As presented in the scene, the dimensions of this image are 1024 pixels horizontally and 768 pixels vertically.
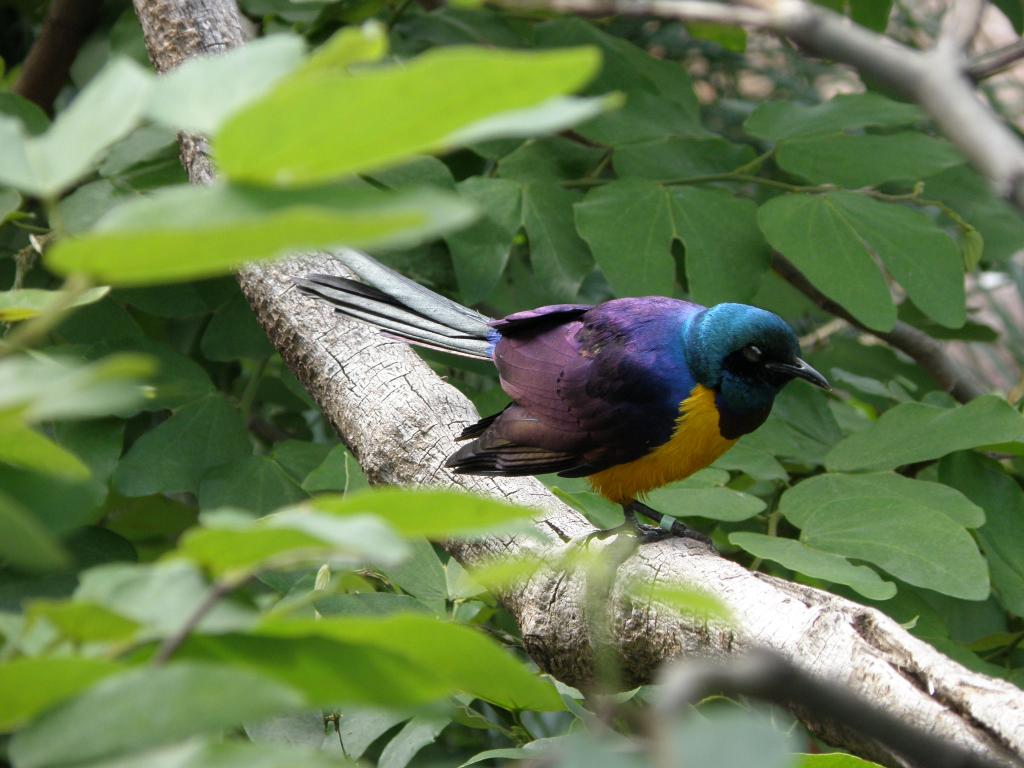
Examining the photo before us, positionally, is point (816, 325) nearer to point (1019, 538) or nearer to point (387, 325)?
point (1019, 538)

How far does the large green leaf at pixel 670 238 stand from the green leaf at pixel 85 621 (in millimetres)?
1674

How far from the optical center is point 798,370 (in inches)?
85.8

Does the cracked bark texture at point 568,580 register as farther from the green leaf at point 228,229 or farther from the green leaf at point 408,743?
the green leaf at point 228,229

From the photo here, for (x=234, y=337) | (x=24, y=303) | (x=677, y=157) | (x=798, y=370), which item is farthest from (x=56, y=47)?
(x=24, y=303)

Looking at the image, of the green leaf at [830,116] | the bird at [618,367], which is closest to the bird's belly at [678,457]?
the bird at [618,367]

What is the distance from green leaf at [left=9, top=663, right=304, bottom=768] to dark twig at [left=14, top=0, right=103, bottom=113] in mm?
2613

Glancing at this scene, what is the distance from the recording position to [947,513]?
1784 millimetres

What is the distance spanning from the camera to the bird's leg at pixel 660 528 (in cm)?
188

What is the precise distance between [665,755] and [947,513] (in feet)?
5.06

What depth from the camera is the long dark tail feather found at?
196 cm

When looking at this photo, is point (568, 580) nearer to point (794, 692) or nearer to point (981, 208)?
point (794, 692)

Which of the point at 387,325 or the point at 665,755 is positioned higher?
the point at 665,755

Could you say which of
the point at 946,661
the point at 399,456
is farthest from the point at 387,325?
the point at 946,661

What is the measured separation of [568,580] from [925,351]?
1.59 m
